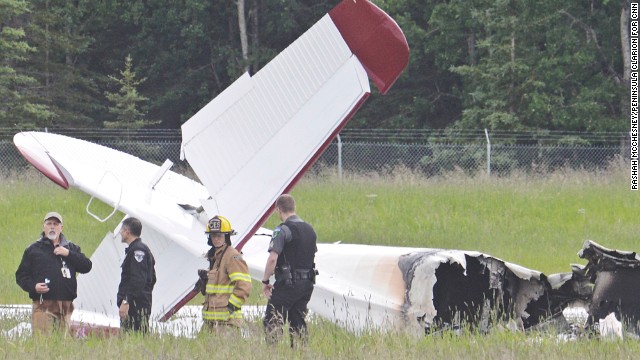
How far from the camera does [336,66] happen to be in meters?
11.1

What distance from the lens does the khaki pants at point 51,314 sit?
10.7 m

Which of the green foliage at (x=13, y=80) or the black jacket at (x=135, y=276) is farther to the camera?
the green foliage at (x=13, y=80)

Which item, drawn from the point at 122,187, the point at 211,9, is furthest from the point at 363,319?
the point at 211,9

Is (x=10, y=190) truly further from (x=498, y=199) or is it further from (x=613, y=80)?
(x=613, y=80)

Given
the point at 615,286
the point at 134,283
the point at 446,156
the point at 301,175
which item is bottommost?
the point at 615,286

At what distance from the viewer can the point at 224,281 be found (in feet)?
32.5

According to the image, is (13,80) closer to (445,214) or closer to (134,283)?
(445,214)

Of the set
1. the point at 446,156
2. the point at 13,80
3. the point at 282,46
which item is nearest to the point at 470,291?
the point at 446,156

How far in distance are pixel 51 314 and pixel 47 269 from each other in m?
0.44

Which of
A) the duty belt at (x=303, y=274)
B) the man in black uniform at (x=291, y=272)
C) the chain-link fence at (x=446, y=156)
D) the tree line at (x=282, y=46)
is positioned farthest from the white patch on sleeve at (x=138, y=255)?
the tree line at (x=282, y=46)

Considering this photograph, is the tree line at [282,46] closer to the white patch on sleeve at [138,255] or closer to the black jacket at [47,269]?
the black jacket at [47,269]

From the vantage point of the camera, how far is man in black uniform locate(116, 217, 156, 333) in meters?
10.2

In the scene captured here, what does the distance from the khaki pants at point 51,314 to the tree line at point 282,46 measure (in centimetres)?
2311

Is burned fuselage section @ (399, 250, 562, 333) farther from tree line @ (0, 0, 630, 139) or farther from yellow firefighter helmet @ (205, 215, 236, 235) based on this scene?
tree line @ (0, 0, 630, 139)
